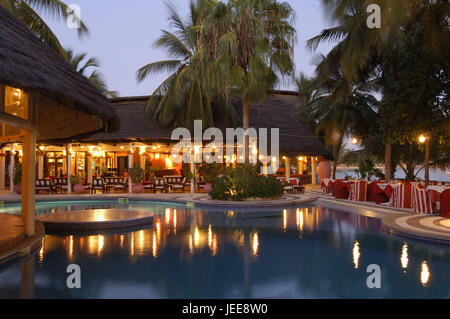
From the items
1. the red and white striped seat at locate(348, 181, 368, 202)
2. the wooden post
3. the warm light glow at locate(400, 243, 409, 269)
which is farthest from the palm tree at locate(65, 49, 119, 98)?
the warm light glow at locate(400, 243, 409, 269)

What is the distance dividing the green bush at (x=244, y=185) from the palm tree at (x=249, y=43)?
2952 millimetres

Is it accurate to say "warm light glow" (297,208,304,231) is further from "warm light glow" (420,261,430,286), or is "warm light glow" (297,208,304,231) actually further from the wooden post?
the wooden post

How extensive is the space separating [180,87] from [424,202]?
39.1ft

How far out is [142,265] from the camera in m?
5.72

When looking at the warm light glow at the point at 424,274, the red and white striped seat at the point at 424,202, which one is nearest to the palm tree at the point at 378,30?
the red and white striped seat at the point at 424,202

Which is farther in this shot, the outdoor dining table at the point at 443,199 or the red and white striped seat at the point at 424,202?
the red and white striped seat at the point at 424,202

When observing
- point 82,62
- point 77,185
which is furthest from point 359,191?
point 82,62

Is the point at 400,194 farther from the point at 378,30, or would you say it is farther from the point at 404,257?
the point at 404,257

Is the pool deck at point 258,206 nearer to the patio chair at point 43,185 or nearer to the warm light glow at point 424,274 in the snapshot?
the warm light glow at point 424,274

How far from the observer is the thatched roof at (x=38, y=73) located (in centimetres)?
521

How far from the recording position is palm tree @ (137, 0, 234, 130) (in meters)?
18.2
